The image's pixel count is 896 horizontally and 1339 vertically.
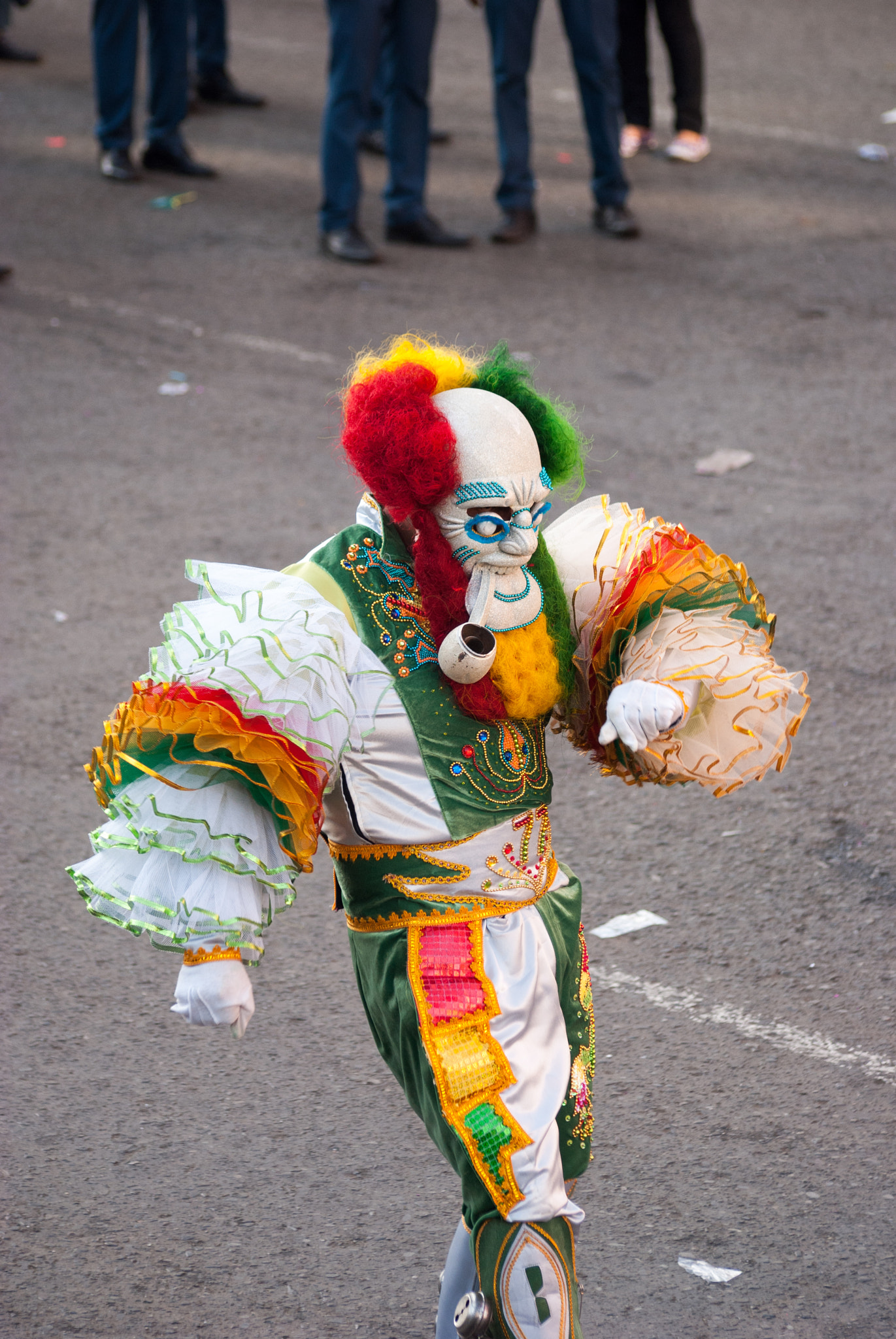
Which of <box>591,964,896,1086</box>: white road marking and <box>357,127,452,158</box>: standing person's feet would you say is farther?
<box>357,127,452,158</box>: standing person's feet

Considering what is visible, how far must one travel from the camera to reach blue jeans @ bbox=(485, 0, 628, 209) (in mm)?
7602

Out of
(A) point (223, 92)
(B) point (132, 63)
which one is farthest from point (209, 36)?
(B) point (132, 63)

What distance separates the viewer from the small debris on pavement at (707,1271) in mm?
2592

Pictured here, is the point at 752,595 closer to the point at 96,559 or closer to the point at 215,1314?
the point at 215,1314

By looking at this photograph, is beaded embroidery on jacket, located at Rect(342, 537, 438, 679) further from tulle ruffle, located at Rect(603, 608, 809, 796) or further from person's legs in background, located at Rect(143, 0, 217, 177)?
person's legs in background, located at Rect(143, 0, 217, 177)

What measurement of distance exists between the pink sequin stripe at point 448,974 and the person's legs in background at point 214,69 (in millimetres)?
9208

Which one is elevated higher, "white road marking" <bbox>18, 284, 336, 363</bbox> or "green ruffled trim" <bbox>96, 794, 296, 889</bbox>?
"green ruffled trim" <bbox>96, 794, 296, 889</bbox>

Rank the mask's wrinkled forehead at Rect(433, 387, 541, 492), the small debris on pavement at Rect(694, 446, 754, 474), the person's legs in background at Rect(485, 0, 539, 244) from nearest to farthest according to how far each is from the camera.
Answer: the mask's wrinkled forehead at Rect(433, 387, 541, 492)
the small debris on pavement at Rect(694, 446, 754, 474)
the person's legs in background at Rect(485, 0, 539, 244)

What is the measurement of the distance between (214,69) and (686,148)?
3.34 meters

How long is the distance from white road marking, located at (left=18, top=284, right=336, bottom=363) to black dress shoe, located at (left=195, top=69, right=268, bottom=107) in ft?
11.4

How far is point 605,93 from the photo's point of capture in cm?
781

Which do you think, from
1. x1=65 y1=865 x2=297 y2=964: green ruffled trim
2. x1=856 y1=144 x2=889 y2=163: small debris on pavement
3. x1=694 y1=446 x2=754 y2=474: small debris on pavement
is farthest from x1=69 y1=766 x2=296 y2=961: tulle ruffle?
x1=856 y1=144 x2=889 y2=163: small debris on pavement

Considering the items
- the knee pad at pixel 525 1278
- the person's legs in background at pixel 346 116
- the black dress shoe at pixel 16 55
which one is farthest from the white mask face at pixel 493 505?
the black dress shoe at pixel 16 55

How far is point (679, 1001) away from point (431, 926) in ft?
4.38
